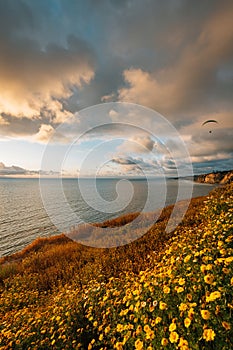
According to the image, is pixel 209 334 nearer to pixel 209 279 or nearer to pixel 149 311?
pixel 209 279

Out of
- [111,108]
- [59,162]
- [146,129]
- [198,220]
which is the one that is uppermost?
[111,108]

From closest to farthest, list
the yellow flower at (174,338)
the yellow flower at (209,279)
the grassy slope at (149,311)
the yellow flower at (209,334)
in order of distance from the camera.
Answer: the yellow flower at (209,334), the yellow flower at (174,338), the grassy slope at (149,311), the yellow flower at (209,279)

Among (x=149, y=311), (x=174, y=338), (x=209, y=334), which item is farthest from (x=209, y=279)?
(x=149, y=311)

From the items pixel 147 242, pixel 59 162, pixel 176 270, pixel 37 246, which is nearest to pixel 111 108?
pixel 59 162

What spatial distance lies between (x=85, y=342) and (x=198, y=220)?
8642mm

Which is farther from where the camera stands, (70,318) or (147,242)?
(147,242)

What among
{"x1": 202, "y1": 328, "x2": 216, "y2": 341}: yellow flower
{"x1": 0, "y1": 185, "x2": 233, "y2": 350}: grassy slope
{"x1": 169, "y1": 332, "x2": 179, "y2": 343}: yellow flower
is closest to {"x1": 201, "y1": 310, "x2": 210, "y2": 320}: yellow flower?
{"x1": 0, "y1": 185, "x2": 233, "y2": 350}: grassy slope

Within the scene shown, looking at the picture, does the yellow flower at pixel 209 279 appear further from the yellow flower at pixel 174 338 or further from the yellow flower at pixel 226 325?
the yellow flower at pixel 174 338

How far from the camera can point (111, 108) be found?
10.7 meters

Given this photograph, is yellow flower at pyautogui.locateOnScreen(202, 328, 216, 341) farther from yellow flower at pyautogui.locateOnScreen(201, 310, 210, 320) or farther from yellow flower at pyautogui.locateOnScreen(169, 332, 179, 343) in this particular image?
yellow flower at pyautogui.locateOnScreen(169, 332, 179, 343)

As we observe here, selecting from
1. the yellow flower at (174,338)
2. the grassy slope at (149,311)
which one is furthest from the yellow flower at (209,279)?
the yellow flower at (174,338)

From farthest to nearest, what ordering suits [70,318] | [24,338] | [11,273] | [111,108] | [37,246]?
[37,246], [111,108], [11,273], [70,318], [24,338]

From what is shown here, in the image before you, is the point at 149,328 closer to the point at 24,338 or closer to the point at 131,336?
the point at 131,336

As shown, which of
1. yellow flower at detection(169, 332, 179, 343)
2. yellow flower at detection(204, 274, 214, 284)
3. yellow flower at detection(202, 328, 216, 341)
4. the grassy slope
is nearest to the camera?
yellow flower at detection(202, 328, 216, 341)
